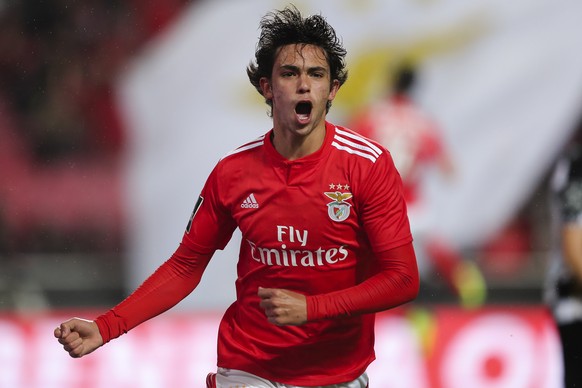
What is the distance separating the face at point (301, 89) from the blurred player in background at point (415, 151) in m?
4.27

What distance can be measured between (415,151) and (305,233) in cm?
449

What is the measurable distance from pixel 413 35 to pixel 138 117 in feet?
6.63

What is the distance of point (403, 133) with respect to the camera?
320 inches

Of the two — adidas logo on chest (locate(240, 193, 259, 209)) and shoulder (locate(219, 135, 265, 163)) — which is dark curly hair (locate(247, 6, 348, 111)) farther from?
adidas logo on chest (locate(240, 193, 259, 209))

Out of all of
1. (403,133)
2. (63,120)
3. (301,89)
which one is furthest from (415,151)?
(301,89)

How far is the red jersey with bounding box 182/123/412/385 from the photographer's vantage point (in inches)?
148

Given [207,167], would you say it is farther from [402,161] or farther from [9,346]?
[9,346]

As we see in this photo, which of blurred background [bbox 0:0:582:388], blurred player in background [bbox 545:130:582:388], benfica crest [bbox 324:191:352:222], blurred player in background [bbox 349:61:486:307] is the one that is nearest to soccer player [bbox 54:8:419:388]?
benfica crest [bbox 324:191:352:222]

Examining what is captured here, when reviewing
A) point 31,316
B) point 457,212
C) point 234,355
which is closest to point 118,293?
point 31,316

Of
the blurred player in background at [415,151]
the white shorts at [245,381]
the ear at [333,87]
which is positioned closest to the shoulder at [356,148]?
the ear at [333,87]

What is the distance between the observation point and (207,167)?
8.19 meters

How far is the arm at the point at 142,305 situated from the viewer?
3787 mm

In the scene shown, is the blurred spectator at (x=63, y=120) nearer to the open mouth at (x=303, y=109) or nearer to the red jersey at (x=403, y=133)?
the red jersey at (x=403, y=133)

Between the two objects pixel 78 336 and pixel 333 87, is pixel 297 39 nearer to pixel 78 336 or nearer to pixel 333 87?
pixel 333 87
